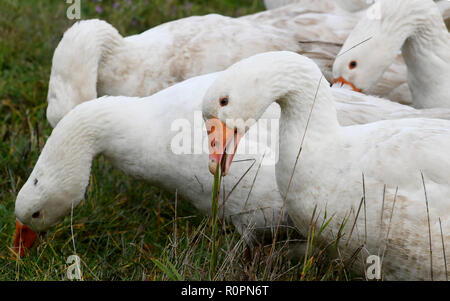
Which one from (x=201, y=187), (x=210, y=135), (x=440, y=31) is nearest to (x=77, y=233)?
(x=201, y=187)

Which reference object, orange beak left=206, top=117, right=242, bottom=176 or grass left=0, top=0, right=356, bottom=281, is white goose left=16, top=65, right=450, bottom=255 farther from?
orange beak left=206, top=117, right=242, bottom=176

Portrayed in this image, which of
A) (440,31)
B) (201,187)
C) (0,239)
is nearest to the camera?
(201,187)

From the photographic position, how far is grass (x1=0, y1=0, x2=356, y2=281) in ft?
13.1

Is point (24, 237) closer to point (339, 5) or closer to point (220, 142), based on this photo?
point (220, 142)

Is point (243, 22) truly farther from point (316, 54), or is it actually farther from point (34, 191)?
point (34, 191)

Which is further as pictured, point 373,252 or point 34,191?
point 34,191

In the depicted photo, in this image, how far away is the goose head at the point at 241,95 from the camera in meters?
3.62

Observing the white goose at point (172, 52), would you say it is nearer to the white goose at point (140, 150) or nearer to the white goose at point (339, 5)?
the white goose at point (339, 5)

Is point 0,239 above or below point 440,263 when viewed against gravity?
below

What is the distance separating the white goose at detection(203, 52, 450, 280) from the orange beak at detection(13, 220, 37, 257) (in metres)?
1.75

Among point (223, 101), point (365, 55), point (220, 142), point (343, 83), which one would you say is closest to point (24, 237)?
point (220, 142)
